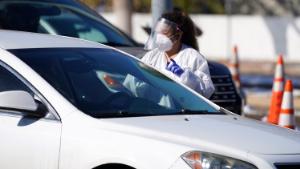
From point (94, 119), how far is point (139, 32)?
2685 cm

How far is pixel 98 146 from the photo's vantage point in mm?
5730

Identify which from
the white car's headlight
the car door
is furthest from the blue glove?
the white car's headlight

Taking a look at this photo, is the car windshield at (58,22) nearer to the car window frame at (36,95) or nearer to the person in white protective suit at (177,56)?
the person in white protective suit at (177,56)

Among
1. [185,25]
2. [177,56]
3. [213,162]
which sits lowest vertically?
[213,162]

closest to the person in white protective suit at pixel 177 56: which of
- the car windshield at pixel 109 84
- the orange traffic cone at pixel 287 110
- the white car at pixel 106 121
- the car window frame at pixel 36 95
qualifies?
the car windshield at pixel 109 84

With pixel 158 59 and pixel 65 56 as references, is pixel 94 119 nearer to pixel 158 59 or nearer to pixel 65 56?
pixel 65 56

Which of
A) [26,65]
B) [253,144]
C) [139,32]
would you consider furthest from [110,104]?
[139,32]

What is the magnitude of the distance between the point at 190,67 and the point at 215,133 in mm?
2173

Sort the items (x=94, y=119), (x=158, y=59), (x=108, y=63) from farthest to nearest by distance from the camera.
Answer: (x=158, y=59), (x=108, y=63), (x=94, y=119)

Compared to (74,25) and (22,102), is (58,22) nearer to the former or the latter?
(74,25)

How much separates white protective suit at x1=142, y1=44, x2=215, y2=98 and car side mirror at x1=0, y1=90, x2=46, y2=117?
192cm

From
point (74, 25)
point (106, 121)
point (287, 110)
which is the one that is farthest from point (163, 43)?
point (287, 110)

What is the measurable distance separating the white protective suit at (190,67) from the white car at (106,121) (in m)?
0.83

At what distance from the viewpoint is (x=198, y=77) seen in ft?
25.8
